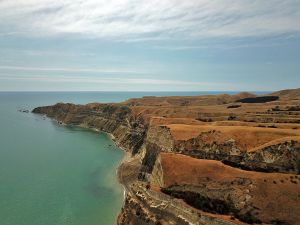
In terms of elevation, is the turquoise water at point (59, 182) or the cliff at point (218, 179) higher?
the cliff at point (218, 179)

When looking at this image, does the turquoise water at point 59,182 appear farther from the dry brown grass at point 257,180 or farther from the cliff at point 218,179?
the dry brown grass at point 257,180

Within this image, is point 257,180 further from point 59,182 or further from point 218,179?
Result: point 59,182

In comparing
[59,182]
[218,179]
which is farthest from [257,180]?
[59,182]

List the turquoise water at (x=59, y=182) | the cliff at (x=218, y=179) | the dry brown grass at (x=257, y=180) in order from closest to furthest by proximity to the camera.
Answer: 1. the dry brown grass at (x=257, y=180)
2. the cliff at (x=218, y=179)
3. the turquoise water at (x=59, y=182)

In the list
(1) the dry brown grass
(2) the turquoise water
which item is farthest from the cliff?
Answer: (2) the turquoise water

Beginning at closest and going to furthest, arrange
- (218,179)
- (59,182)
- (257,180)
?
(257,180) → (218,179) → (59,182)

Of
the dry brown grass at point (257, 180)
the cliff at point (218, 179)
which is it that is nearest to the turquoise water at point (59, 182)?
the cliff at point (218, 179)

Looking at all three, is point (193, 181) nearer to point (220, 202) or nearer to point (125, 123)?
point (220, 202)

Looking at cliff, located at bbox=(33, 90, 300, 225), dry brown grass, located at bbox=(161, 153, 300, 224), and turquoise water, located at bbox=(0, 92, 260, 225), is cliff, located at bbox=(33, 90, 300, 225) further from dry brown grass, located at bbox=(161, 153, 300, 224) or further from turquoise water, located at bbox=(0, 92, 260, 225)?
turquoise water, located at bbox=(0, 92, 260, 225)
